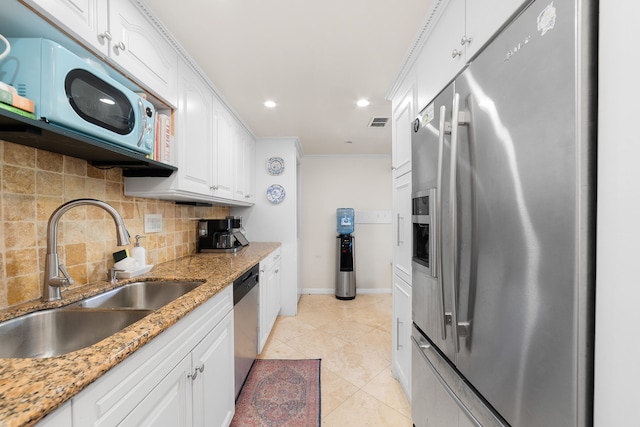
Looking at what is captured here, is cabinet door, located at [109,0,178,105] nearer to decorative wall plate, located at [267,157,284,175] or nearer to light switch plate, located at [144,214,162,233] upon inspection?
light switch plate, located at [144,214,162,233]

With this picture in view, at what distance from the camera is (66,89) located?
909 mm

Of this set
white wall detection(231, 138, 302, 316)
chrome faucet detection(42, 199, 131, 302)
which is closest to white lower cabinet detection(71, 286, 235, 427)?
chrome faucet detection(42, 199, 131, 302)

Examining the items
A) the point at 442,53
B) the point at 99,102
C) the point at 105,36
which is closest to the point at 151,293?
the point at 99,102

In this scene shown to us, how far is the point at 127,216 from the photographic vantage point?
5.44 ft

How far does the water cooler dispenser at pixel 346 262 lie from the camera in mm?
4078

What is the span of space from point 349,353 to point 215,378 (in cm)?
145

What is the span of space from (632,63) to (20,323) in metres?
1.81

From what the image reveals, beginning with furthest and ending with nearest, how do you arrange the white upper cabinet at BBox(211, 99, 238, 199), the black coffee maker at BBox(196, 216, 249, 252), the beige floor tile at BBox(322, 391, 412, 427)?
the black coffee maker at BBox(196, 216, 249, 252) < the white upper cabinet at BBox(211, 99, 238, 199) < the beige floor tile at BBox(322, 391, 412, 427)

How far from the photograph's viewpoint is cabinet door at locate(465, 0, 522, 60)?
804 mm

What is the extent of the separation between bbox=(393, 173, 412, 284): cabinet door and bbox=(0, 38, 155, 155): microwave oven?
1.52 meters

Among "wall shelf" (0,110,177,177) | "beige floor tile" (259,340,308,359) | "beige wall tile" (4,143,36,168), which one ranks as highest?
"wall shelf" (0,110,177,177)

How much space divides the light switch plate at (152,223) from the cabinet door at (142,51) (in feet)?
2.64

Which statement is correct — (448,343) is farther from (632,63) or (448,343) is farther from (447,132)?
(632,63)

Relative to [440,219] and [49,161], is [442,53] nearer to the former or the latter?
[440,219]
